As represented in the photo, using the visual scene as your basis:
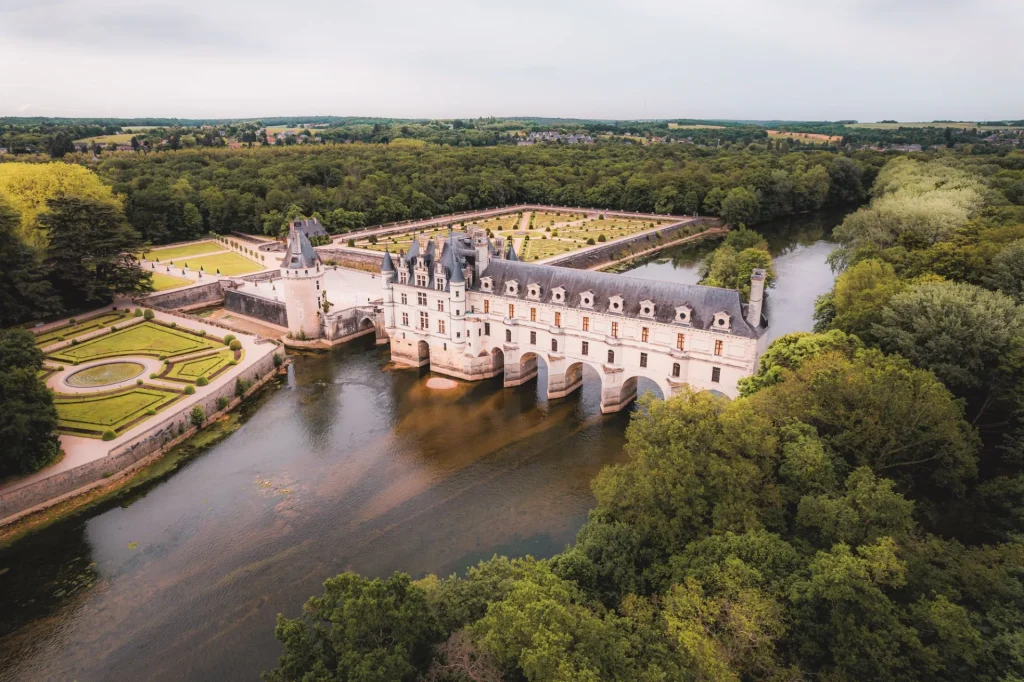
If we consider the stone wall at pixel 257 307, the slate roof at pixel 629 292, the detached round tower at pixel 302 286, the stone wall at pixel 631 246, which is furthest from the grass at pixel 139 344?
the stone wall at pixel 631 246

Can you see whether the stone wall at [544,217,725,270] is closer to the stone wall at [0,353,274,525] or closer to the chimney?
the chimney

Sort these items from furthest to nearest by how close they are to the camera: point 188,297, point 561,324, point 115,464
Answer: point 188,297
point 561,324
point 115,464

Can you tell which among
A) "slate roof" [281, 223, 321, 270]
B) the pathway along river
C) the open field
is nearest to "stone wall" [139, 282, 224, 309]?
"slate roof" [281, 223, 321, 270]

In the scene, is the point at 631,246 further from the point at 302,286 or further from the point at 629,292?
the point at 629,292

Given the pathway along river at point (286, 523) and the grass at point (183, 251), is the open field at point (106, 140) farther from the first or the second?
the pathway along river at point (286, 523)

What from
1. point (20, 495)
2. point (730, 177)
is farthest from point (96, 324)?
point (730, 177)

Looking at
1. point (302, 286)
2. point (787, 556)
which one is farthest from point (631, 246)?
point (787, 556)
